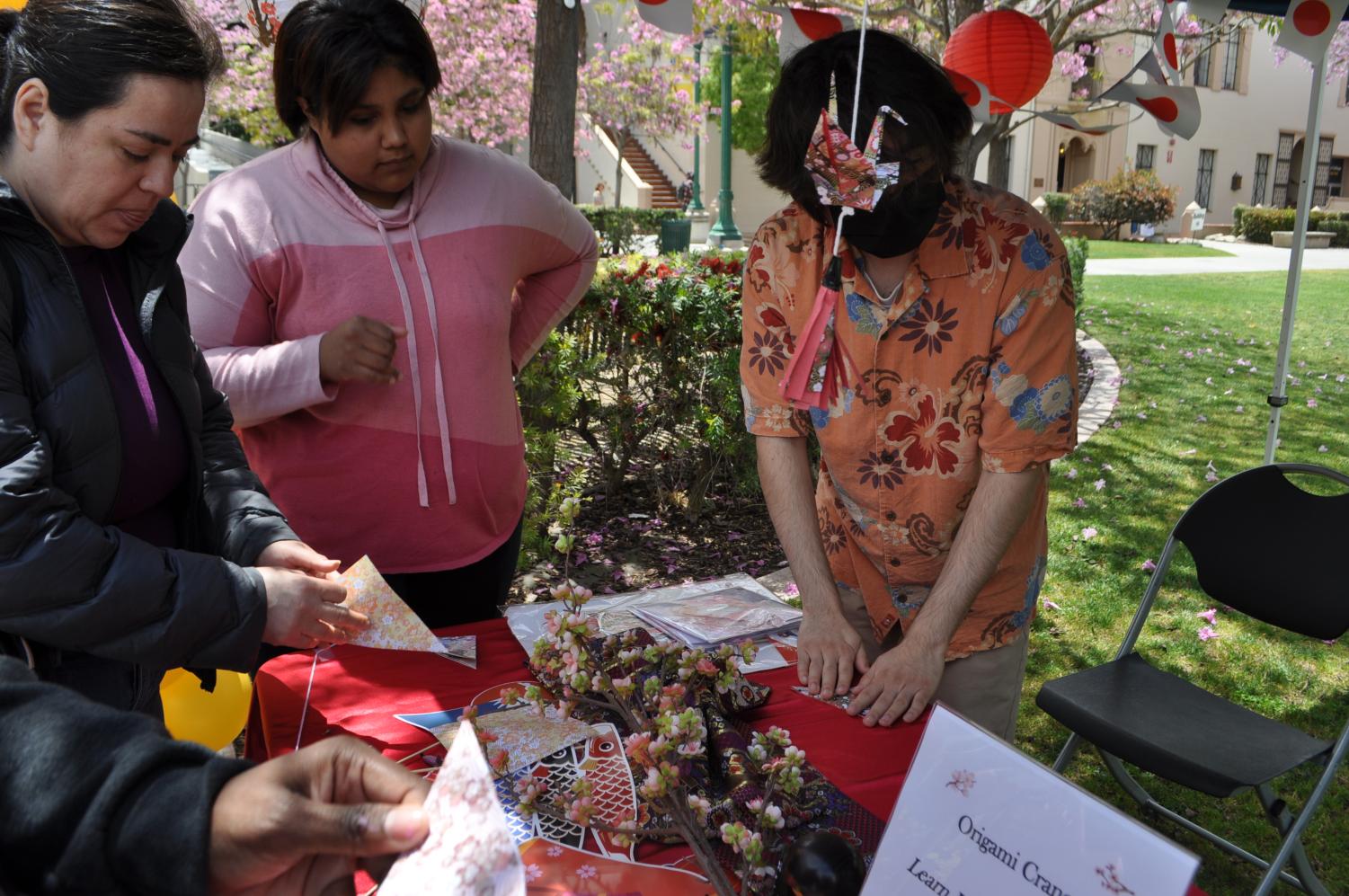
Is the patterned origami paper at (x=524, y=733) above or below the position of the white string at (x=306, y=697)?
above

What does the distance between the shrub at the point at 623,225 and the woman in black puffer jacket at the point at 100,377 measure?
14848 mm

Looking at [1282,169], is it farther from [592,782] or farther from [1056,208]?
[592,782]

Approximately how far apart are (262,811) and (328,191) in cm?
159

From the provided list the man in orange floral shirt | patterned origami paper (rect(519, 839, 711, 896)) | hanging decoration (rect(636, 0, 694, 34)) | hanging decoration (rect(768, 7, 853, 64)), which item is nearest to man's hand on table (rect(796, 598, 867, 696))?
the man in orange floral shirt

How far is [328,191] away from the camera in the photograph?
6.63ft

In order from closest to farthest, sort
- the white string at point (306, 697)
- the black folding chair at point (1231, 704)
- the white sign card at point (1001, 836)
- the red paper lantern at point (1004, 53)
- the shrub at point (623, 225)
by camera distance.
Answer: the white sign card at point (1001, 836) < the white string at point (306, 697) < the black folding chair at point (1231, 704) < the red paper lantern at point (1004, 53) < the shrub at point (623, 225)

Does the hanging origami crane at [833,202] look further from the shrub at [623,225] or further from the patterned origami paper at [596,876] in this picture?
the shrub at [623,225]

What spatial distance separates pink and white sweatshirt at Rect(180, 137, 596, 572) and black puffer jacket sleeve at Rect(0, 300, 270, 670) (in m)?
0.63

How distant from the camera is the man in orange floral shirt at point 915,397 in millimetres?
1662

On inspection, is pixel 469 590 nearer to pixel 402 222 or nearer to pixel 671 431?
pixel 402 222

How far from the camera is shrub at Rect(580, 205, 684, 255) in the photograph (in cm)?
1814

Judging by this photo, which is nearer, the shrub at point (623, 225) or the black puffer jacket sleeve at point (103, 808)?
the black puffer jacket sleeve at point (103, 808)

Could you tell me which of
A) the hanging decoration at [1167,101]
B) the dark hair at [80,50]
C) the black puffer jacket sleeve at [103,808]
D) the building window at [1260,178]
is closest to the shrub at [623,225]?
the hanging decoration at [1167,101]

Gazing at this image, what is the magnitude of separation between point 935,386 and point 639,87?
2129 cm
